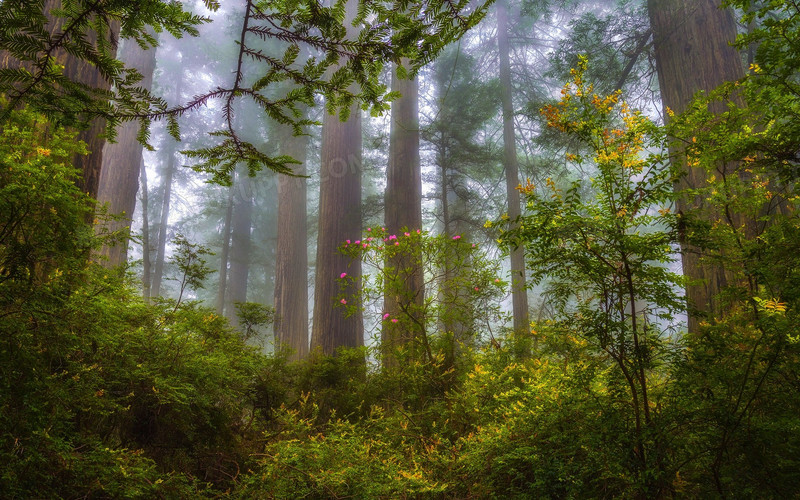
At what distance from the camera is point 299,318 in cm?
1202

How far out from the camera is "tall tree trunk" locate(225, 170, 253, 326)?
18.3 m

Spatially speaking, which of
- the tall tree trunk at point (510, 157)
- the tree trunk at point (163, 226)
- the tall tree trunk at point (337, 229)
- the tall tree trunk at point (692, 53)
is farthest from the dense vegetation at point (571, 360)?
the tree trunk at point (163, 226)

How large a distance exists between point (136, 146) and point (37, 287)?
35.9 ft

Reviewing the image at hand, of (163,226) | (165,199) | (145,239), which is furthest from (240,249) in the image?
(145,239)

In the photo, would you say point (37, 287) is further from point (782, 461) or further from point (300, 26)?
point (782, 461)

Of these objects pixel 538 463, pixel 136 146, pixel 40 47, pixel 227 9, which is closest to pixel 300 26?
pixel 40 47

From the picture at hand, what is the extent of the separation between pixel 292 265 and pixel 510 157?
7.03 m

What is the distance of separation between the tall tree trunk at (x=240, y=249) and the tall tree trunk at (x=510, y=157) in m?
11.1

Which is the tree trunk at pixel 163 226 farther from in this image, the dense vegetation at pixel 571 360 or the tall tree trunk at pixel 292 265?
the dense vegetation at pixel 571 360

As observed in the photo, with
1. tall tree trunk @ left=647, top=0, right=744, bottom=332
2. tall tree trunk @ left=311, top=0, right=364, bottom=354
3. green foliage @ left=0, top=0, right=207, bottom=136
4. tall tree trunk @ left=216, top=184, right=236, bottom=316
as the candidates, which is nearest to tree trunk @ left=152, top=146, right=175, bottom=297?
tall tree trunk @ left=216, top=184, right=236, bottom=316

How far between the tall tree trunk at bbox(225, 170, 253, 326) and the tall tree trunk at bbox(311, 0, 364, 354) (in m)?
8.81

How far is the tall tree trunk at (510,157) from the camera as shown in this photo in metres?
10.5

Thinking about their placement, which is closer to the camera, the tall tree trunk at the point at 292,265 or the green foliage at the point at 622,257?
the green foliage at the point at 622,257

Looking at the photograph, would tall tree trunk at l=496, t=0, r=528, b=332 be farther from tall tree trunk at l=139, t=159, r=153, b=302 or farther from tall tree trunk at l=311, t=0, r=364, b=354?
tall tree trunk at l=139, t=159, r=153, b=302
